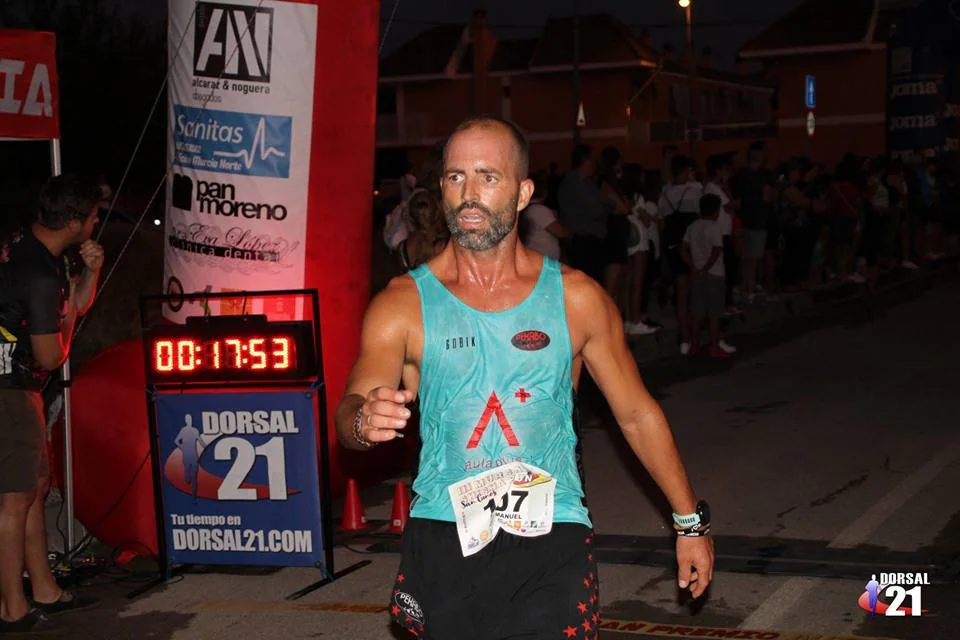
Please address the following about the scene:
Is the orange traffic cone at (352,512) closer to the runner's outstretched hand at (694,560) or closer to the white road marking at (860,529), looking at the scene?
the white road marking at (860,529)

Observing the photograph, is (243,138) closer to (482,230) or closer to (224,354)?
(224,354)

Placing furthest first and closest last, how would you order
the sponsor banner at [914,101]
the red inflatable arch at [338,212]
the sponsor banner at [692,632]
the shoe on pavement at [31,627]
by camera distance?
the sponsor banner at [914,101] → the red inflatable arch at [338,212] → the shoe on pavement at [31,627] → the sponsor banner at [692,632]

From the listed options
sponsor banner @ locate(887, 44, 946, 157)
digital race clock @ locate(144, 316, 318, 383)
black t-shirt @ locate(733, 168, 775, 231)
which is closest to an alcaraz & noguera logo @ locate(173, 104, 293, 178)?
digital race clock @ locate(144, 316, 318, 383)

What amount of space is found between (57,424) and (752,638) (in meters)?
4.24

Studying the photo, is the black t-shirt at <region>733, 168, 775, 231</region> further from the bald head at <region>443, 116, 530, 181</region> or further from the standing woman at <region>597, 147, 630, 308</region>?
the bald head at <region>443, 116, 530, 181</region>

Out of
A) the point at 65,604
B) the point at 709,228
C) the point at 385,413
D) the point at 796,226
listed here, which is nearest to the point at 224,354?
the point at 65,604

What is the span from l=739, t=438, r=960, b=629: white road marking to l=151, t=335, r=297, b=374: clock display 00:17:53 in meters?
2.58

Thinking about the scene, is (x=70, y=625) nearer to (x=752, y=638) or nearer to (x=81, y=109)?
(x=752, y=638)

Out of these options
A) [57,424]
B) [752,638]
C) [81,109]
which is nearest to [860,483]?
[752,638]

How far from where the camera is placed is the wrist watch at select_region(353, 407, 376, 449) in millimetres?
3488

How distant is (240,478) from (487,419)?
145 inches

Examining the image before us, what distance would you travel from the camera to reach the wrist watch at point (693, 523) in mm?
4020

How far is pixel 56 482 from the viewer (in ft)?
27.9

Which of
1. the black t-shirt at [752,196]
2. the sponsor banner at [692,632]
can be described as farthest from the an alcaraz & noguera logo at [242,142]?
the black t-shirt at [752,196]
